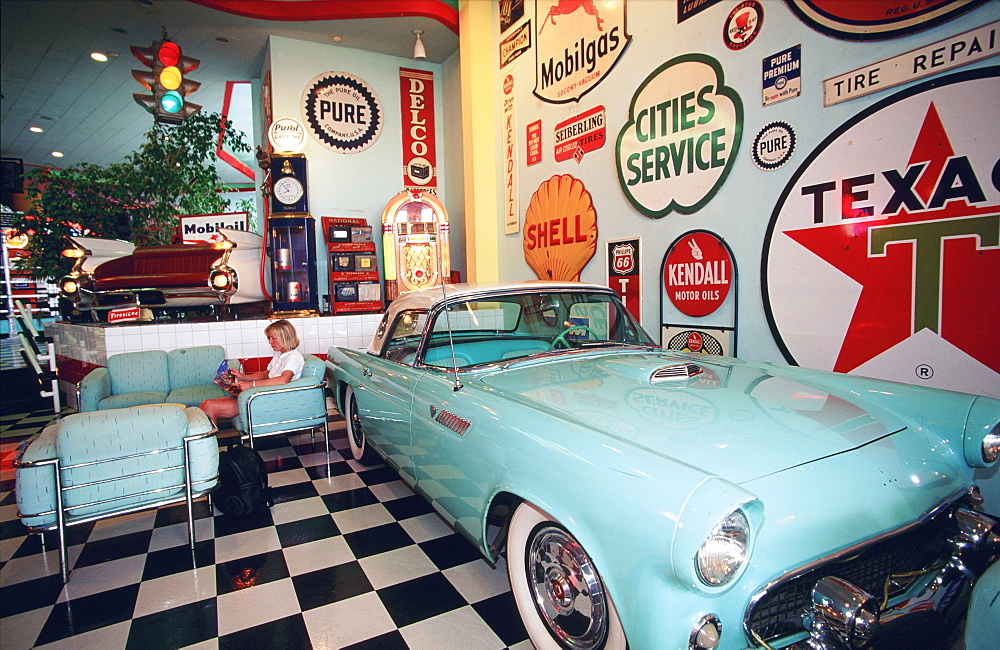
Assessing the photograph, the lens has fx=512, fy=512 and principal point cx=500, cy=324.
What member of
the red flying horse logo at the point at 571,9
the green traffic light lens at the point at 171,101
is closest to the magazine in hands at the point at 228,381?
the green traffic light lens at the point at 171,101

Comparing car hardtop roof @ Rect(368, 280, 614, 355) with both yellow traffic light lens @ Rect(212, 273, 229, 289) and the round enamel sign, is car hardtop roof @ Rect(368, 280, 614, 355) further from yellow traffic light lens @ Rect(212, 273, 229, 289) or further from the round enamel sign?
yellow traffic light lens @ Rect(212, 273, 229, 289)

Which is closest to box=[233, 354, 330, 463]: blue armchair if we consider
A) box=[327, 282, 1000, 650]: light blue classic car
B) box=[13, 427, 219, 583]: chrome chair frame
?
box=[13, 427, 219, 583]: chrome chair frame

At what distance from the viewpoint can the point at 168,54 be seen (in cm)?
571

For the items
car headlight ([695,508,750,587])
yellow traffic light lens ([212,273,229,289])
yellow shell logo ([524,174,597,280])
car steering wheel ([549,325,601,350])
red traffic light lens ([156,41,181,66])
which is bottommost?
car headlight ([695,508,750,587])

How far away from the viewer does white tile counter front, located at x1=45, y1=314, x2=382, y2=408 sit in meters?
4.75

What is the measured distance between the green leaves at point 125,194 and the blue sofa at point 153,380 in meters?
3.81

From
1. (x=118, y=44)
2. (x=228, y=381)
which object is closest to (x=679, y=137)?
(x=228, y=381)

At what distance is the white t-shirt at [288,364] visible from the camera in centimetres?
353

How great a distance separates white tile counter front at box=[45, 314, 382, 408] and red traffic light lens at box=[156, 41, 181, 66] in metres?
3.05

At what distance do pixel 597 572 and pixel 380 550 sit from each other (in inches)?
54.2

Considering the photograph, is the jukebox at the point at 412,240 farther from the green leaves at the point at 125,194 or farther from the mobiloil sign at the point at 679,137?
the green leaves at the point at 125,194

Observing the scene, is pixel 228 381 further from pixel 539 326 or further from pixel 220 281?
pixel 220 281

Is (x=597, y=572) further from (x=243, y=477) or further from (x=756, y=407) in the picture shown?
(x=243, y=477)

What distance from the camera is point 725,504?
3.61 ft
